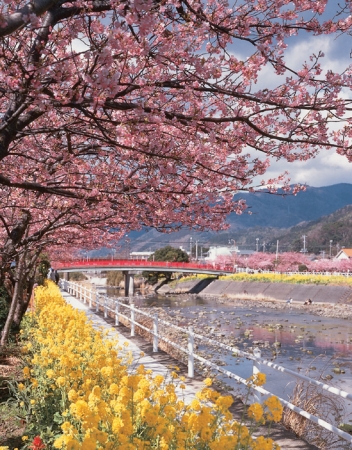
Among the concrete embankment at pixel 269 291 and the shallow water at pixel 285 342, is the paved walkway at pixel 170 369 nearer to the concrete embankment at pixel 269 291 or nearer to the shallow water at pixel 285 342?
the shallow water at pixel 285 342

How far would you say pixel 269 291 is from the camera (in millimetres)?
56000

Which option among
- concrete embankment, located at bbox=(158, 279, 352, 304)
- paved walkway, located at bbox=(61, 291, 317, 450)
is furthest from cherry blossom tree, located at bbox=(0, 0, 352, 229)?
concrete embankment, located at bbox=(158, 279, 352, 304)

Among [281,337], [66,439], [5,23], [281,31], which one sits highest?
[281,31]

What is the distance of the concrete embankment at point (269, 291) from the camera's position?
49062 millimetres

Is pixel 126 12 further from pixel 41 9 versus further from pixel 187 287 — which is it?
pixel 187 287

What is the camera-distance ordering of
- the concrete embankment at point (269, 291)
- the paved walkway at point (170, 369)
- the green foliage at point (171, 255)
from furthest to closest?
the green foliage at point (171, 255) → the concrete embankment at point (269, 291) → the paved walkway at point (170, 369)

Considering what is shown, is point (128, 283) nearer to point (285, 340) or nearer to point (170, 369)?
point (285, 340)

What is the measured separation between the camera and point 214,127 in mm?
5230

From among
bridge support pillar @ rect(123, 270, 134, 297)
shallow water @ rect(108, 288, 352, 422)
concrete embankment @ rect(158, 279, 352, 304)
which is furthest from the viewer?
bridge support pillar @ rect(123, 270, 134, 297)

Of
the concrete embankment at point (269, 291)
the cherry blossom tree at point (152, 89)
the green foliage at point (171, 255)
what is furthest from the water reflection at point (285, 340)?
the green foliage at point (171, 255)

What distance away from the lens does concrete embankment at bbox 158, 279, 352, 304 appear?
49062mm

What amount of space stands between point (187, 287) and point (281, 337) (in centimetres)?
4751

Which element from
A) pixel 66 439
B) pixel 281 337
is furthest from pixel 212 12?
pixel 281 337

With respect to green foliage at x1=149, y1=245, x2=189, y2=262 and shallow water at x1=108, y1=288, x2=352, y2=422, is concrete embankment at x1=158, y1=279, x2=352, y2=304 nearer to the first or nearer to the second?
shallow water at x1=108, y1=288, x2=352, y2=422
